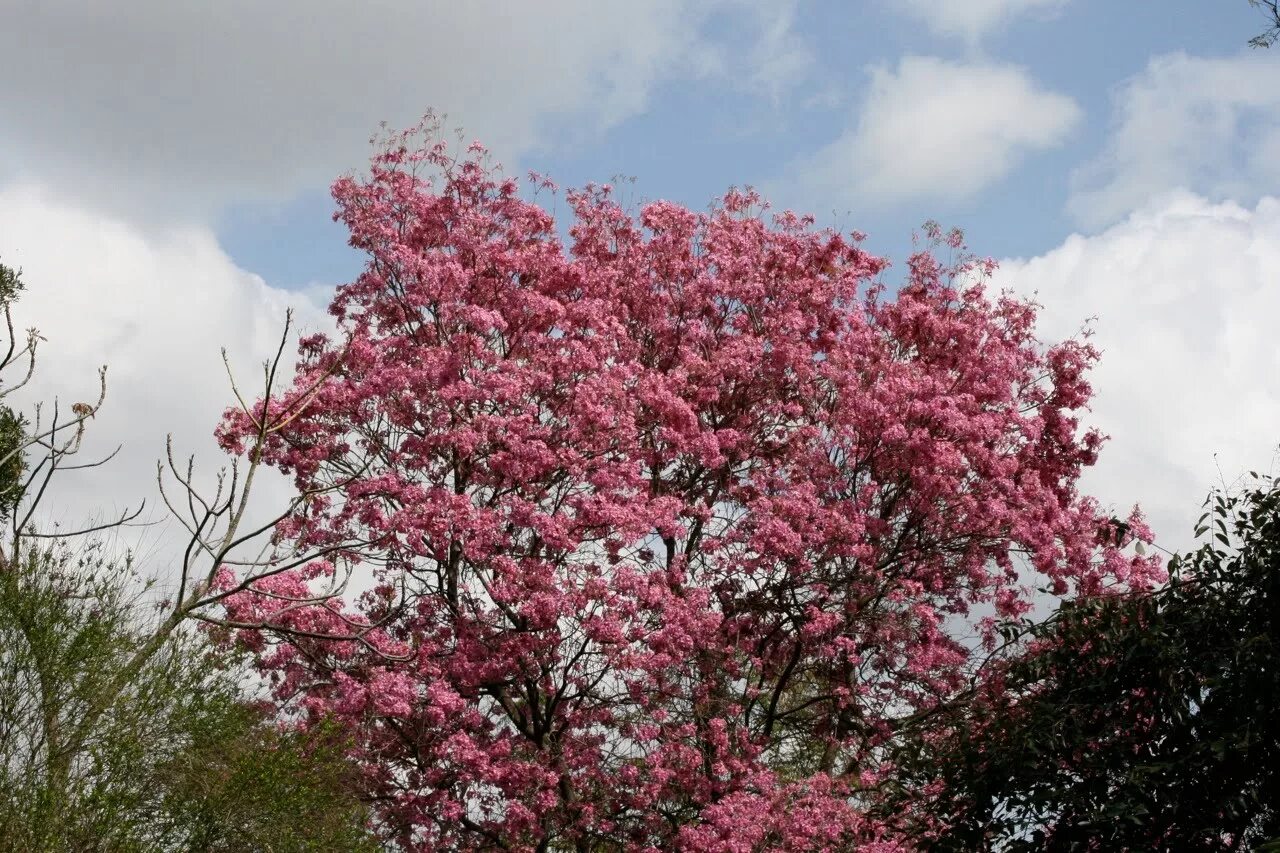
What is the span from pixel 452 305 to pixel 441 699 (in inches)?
233

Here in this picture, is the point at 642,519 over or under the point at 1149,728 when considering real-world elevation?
over

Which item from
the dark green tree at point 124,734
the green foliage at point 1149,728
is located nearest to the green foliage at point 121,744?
the dark green tree at point 124,734

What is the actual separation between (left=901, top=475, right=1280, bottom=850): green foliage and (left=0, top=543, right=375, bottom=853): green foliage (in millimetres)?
7865

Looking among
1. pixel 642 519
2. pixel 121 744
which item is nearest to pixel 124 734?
pixel 121 744

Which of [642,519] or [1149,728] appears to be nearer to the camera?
[1149,728]

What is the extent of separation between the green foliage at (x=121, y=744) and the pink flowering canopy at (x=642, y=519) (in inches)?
79.5

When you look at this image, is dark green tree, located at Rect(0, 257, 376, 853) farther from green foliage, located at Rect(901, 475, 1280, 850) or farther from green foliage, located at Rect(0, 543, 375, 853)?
green foliage, located at Rect(901, 475, 1280, 850)

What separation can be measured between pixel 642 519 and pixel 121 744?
7.36 meters

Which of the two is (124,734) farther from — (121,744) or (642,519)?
(642,519)

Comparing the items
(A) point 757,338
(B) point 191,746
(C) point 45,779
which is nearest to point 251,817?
(B) point 191,746

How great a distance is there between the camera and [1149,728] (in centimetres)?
1277

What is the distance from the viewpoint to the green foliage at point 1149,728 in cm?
1192

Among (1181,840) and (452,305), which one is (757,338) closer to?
(452,305)

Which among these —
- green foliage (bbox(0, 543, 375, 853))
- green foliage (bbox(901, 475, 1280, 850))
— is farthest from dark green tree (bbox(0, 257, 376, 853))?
green foliage (bbox(901, 475, 1280, 850))
